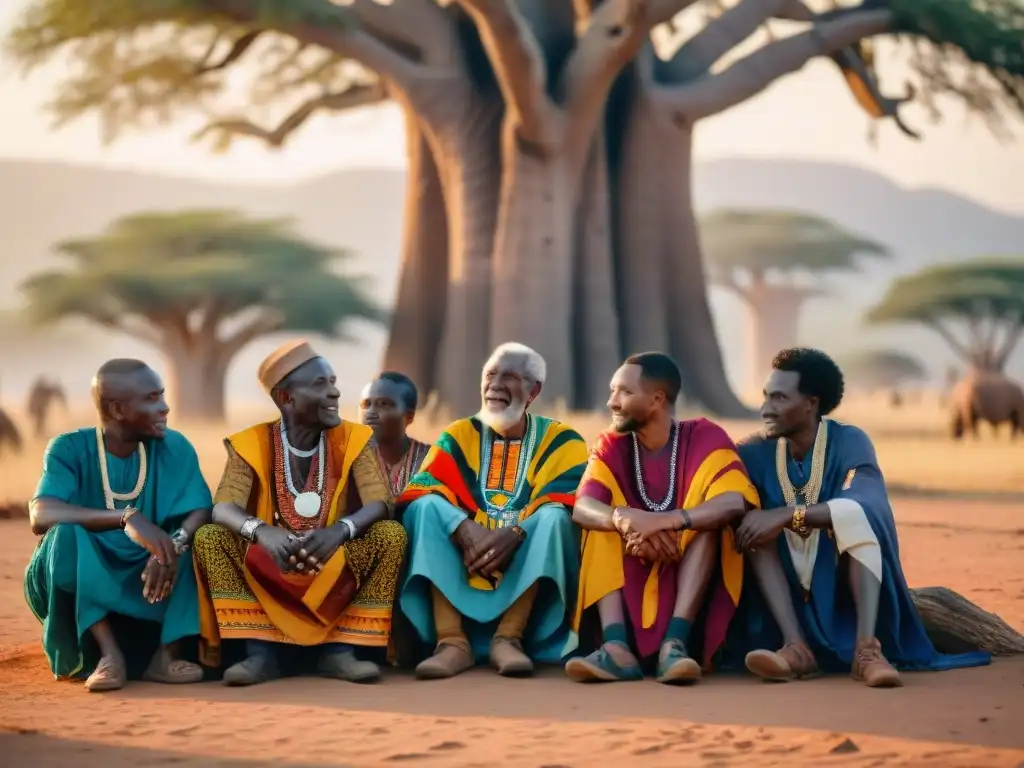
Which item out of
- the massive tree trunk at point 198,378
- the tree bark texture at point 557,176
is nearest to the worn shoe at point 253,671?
the tree bark texture at point 557,176

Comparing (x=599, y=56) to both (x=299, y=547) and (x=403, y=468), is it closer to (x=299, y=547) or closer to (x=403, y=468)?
(x=403, y=468)

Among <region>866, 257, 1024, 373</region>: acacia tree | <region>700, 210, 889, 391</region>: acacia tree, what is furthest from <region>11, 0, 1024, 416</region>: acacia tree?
<region>700, 210, 889, 391</region>: acacia tree

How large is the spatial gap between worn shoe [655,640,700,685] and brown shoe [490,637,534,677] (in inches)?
19.5

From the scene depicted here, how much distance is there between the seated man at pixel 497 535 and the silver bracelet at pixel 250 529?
617mm

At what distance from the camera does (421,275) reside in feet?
62.5

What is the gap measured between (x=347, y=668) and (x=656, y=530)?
1263 millimetres

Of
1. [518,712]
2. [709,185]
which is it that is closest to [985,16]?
[518,712]

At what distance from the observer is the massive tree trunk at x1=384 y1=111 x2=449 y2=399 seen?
1889 centimetres

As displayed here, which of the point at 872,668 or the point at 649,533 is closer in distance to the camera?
the point at 872,668

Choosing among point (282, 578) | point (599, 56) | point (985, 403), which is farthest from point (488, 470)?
point (985, 403)

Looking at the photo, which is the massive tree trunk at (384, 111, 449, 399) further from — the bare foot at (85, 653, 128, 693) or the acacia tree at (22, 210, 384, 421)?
the bare foot at (85, 653, 128, 693)

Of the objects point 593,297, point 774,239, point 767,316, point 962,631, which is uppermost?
point 774,239

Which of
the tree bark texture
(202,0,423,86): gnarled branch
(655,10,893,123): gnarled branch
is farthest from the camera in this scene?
(655,10,893,123): gnarled branch

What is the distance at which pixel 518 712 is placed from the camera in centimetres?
545
